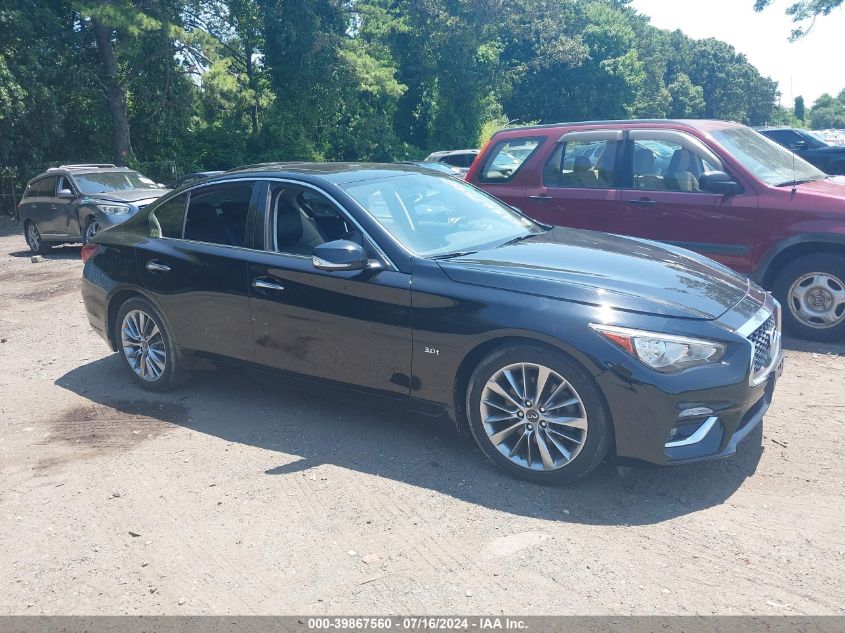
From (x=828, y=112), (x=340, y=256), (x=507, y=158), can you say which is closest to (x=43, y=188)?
(x=507, y=158)

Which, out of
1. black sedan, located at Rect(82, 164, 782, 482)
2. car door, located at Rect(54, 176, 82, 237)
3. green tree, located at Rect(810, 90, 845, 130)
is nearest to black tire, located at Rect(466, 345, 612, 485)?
black sedan, located at Rect(82, 164, 782, 482)

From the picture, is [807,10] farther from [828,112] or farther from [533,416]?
[828,112]

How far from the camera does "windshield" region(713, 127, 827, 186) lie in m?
7.04

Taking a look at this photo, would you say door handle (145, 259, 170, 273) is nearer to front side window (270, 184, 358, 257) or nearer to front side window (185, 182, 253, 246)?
front side window (185, 182, 253, 246)

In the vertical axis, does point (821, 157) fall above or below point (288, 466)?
above

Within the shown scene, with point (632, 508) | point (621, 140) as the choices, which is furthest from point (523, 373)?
point (621, 140)

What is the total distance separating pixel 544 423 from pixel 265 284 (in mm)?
2092

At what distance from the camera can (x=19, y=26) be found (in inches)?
903

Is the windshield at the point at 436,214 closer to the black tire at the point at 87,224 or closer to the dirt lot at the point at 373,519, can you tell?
the dirt lot at the point at 373,519

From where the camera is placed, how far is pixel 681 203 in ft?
23.5

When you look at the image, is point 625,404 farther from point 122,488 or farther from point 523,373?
point 122,488

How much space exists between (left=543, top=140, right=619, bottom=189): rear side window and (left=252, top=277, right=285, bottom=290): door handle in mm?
3890

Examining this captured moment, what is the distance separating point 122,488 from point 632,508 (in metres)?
2.86

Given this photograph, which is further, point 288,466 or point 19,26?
point 19,26
